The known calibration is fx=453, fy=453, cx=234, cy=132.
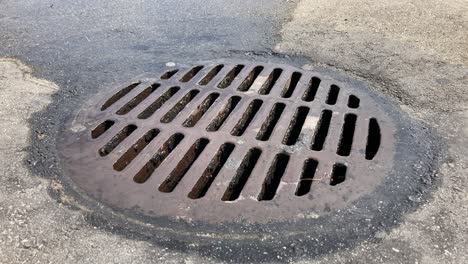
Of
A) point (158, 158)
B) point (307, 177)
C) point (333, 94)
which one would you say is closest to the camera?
point (307, 177)

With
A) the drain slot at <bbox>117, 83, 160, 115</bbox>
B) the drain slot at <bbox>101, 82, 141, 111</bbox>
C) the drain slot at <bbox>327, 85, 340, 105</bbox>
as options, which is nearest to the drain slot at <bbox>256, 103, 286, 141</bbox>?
the drain slot at <bbox>327, 85, 340, 105</bbox>

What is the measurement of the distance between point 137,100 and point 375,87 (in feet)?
3.79

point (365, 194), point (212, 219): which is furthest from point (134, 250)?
point (365, 194)

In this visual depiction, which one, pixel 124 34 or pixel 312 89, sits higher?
pixel 124 34

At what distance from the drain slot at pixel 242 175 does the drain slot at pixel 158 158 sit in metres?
0.30

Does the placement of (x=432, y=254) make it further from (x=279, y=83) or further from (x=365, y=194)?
(x=279, y=83)

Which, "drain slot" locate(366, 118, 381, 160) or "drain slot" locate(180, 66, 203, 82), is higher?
"drain slot" locate(180, 66, 203, 82)

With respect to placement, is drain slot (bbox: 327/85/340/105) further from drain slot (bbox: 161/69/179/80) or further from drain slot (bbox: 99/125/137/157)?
drain slot (bbox: 99/125/137/157)

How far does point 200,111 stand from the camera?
2062mm

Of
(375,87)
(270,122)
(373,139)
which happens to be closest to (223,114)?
(270,122)

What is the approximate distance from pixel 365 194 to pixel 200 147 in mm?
666

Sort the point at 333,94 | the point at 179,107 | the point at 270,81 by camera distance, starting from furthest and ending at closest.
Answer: the point at 270,81, the point at 333,94, the point at 179,107

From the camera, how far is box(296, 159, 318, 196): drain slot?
5.20ft

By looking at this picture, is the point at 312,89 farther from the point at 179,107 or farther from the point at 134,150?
the point at 134,150
